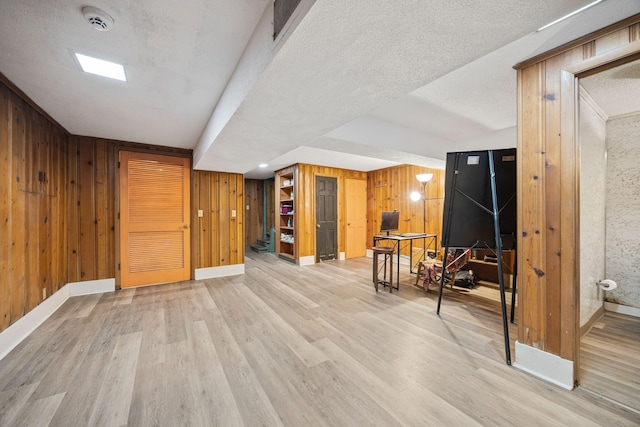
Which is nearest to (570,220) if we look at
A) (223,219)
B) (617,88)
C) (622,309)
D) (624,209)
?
(617,88)

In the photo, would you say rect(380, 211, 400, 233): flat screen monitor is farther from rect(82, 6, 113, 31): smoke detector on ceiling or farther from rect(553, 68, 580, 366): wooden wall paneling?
rect(82, 6, 113, 31): smoke detector on ceiling

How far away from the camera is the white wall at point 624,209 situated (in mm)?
2764

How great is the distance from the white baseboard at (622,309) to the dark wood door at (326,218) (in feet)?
15.1

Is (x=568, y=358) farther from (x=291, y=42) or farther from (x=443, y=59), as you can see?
(x=291, y=42)

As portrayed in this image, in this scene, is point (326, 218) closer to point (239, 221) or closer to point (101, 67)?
point (239, 221)

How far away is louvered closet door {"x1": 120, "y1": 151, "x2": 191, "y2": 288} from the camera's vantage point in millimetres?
3900

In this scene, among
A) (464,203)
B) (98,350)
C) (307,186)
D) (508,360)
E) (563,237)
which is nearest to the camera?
(563,237)

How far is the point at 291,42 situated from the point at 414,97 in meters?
1.83

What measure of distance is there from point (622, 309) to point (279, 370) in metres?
4.04

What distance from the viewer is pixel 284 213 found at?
659 cm

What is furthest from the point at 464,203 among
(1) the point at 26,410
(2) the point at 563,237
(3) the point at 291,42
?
(1) the point at 26,410

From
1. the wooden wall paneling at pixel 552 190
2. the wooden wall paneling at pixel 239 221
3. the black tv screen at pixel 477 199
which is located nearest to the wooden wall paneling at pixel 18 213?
the wooden wall paneling at pixel 239 221

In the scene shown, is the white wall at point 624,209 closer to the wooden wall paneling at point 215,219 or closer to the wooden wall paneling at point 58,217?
the wooden wall paneling at point 215,219

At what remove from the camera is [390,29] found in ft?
3.44
